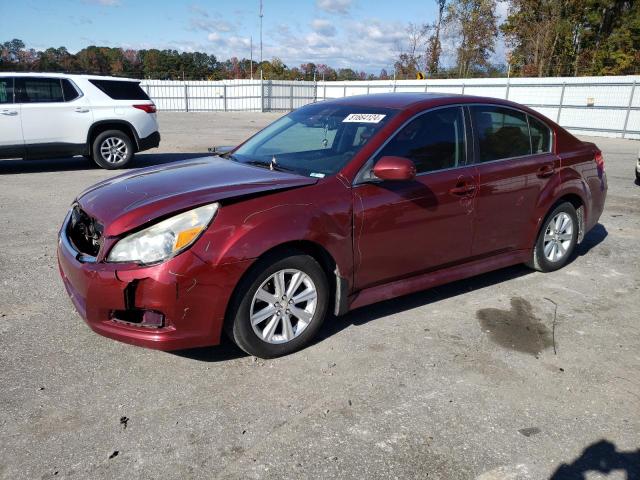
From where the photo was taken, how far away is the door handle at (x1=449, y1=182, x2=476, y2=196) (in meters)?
3.96

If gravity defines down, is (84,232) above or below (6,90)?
below

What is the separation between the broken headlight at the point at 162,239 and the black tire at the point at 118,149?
839 centimetres

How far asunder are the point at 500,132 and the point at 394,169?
61.4 inches

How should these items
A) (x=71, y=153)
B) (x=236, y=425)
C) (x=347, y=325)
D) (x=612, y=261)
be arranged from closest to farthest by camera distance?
(x=236, y=425)
(x=347, y=325)
(x=612, y=261)
(x=71, y=153)

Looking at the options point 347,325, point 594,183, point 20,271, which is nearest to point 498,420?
point 347,325

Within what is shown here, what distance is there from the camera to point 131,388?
118 inches

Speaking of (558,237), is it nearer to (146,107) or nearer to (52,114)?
(146,107)

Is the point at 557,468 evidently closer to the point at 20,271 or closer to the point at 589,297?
the point at 589,297

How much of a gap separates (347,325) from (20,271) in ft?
10.3

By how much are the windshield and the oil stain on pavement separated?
167cm

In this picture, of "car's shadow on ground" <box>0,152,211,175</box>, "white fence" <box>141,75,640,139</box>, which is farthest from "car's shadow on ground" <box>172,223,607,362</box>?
"white fence" <box>141,75,640,139</box>

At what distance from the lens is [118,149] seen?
35.3 feet

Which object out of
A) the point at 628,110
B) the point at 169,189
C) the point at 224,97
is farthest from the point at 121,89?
the point at 224,97

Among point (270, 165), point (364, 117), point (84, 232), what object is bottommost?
point (84, 232)
